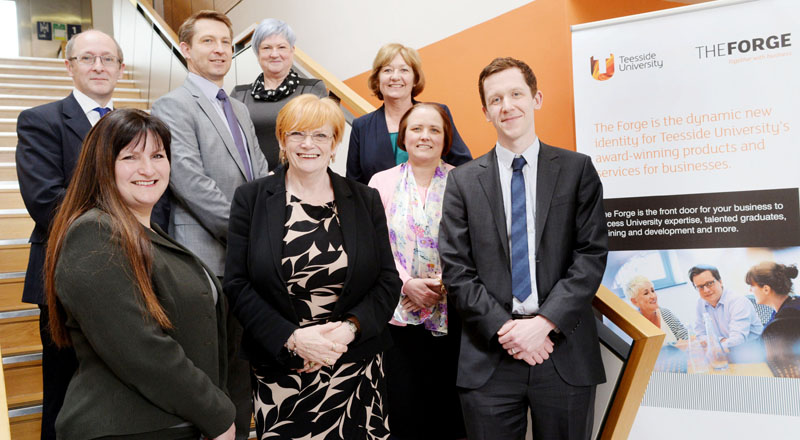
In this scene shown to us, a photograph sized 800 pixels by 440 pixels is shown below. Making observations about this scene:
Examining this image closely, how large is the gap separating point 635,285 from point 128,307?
2.53 meters

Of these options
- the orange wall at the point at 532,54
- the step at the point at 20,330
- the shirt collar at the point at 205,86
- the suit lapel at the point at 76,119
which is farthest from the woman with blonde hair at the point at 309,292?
the orange wall at the point at 532,54

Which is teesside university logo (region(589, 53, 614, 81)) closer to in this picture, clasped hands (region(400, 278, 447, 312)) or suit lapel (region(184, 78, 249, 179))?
clasped hands (region(400, 278, 447, 312))

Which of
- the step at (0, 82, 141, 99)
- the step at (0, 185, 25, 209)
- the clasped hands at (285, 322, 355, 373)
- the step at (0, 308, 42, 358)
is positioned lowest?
the step at (0, 308, 42, 358)

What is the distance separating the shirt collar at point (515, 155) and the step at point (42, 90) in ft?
17.2

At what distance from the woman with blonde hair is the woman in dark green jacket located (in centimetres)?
29

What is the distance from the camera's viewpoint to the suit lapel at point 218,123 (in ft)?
8.07

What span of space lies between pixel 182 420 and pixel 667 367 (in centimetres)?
242

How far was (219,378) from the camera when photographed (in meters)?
1.75

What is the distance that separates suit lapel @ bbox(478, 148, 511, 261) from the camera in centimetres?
208

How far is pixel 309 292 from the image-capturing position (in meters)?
1.99

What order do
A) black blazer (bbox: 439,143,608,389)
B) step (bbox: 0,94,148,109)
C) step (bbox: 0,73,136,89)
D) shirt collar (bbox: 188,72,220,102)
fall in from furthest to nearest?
1. step (bbox: 0,73,136,89)
2. step (bbox: 0,94,148,109)
3. shirt collar (bbox: 188,72,220,102)
4. black blazer (bbox: 439,143,608,389)

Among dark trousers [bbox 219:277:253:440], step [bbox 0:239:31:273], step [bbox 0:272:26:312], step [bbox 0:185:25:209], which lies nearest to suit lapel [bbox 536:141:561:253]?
dark trousers [bbox 219:277:253:440]

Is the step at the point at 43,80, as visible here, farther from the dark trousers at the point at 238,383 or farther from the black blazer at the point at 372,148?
the dark trousers at the point at 238,383

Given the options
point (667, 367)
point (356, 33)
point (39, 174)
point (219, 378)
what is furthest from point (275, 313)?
point (356, 33)
